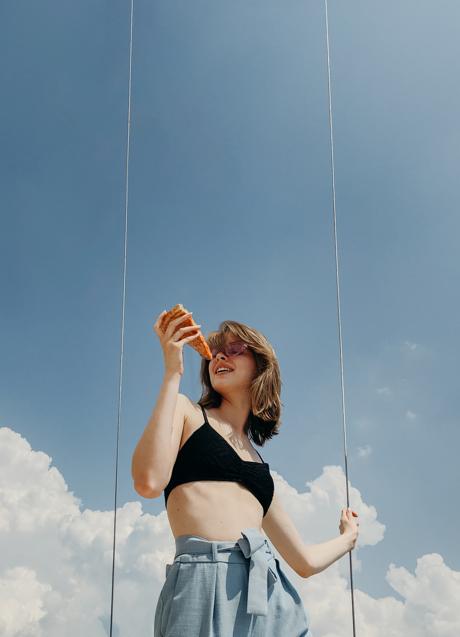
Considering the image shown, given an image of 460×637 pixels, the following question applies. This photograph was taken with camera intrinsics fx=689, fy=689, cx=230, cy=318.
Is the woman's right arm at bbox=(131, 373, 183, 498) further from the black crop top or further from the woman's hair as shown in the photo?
the woman's hair

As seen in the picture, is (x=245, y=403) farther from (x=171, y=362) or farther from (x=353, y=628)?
(x=353, y=628)

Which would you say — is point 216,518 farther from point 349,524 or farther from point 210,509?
point 349,524

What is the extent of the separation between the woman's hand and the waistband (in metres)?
0.67

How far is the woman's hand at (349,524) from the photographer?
99.4 inches

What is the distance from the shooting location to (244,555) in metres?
1.89

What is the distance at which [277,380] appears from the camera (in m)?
2.43

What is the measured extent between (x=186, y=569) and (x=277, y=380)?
2.59 ft

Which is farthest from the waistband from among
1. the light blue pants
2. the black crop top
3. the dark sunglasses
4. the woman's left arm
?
the dark sunglasses

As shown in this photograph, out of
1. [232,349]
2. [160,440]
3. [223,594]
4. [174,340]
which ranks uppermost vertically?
[232,349]

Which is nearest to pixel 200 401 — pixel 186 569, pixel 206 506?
pixel 206 506

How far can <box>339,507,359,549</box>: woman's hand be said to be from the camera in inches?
99.4

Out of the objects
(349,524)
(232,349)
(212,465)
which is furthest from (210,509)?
(349,524)

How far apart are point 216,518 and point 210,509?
0.03 m

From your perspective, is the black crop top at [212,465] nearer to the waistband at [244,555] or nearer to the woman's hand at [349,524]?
the waistband at [244,555]
